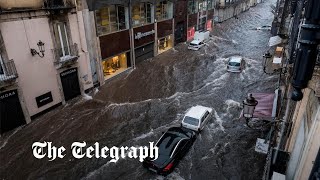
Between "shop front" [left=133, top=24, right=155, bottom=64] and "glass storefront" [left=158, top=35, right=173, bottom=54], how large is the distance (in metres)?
3.02

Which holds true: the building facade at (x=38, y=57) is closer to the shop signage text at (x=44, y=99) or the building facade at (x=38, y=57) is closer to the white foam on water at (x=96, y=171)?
the shop signage text at (x=44, y=99)

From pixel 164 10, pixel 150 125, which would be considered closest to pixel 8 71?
pixel 150 125

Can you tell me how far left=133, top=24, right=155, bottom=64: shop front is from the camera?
94.2 ft

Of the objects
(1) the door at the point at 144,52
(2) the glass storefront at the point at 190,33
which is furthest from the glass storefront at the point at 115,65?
(2) the glass storefront at the point at 190,33

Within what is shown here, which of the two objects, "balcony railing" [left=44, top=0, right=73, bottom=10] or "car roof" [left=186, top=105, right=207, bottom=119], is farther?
"balcony railing" [left=44, top=0, right=73, bottom=10]

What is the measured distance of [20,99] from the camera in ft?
57.8

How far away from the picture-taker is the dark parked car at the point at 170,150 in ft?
44.4

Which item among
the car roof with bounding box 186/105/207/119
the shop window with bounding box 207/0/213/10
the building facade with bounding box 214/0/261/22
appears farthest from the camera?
the building facade with bounding box 214/0/261/22

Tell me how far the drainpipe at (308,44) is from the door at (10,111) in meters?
17.6

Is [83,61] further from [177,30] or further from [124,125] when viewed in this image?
[177,30]

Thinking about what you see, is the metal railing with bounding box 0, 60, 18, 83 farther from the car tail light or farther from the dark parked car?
the car tail light

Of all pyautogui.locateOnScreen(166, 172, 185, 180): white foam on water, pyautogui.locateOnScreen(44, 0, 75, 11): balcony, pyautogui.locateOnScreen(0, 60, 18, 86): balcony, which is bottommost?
pyautogui.locateOnScreen(166, 172, 185, 180): white foam on water

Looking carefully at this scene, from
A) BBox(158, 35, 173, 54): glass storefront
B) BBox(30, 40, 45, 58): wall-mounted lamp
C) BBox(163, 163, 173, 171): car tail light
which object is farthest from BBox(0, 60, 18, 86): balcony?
BBox(158, 35, 173, 54): glass storefront

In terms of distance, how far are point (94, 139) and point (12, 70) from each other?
6.97 metres
